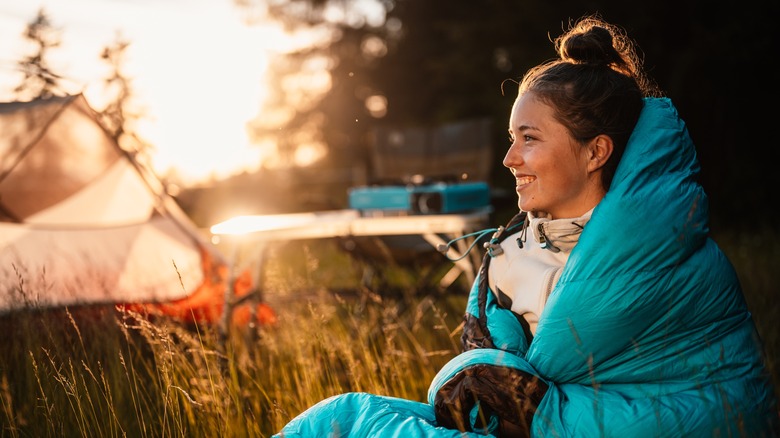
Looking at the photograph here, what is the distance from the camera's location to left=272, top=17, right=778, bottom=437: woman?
1168 mm

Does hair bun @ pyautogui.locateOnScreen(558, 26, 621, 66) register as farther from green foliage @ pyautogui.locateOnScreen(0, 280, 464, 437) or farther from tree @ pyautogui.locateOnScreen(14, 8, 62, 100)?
tree @ pyautogui.locateOnScreen(14, 8, 62, 100)

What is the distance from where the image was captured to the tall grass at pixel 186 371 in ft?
5.72

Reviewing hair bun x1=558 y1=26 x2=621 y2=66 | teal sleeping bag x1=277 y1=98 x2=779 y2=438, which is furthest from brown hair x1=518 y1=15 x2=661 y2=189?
teal sleeping bag x1=277 y1=98 x2=779 y2=438

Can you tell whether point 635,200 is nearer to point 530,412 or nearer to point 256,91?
point 530,412

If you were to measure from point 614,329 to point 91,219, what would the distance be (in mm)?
3134

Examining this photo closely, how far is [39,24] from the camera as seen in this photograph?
2.84m

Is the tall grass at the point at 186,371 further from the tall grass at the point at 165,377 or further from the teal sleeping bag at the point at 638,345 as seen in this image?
the teal sleeping bag at the point at 638,345

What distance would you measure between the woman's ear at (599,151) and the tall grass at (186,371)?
2.07 feet

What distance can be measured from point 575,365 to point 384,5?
44.3 ft

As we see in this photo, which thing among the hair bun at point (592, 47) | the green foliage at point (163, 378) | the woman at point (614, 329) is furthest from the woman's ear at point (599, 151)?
the green foliage at point (163, 378)

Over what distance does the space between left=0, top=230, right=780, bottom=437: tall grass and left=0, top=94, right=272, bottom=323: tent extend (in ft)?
1.31

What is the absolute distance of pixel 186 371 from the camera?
200 centimetres

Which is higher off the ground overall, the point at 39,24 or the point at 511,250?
the point at 39,24

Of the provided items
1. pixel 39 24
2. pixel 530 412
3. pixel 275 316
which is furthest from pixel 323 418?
pixel 39 24
